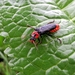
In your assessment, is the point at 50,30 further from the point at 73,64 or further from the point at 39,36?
the point at 73,64

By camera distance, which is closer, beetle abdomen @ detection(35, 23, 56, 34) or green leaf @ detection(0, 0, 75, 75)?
green leaf @ detection(0, 0, 75, 75)

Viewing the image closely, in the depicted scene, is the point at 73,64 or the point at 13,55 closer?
the point at 73,64

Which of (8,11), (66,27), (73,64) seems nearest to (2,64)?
(8,11)

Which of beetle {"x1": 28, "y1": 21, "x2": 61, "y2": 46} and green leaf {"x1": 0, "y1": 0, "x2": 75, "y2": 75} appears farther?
beetle {"x1": 28, "y1": 21, "x2": 61, "y2": 46}

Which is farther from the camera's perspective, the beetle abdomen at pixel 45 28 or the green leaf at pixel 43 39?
the beetle abdomen at pixel 45 28
